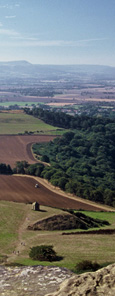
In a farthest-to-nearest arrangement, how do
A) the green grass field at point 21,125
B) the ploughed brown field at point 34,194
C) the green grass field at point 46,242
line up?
the green grass field at point 21,125 < the ploughed brown field at point 34,194 < the green grass field at point 46,242

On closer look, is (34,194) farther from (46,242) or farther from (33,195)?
(46,242)

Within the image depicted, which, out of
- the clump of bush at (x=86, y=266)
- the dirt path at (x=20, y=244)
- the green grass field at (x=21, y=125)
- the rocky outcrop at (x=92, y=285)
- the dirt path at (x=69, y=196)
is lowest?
the dirt path at (x=69, y=196)

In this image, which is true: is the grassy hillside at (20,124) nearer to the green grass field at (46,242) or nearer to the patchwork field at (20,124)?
the patchwork field at (20,124)

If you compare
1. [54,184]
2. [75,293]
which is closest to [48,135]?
[54,184]

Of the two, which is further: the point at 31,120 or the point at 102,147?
the point at 31,120

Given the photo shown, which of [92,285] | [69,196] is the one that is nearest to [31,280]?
[92,285]

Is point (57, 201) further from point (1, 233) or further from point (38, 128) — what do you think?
point (38, 128)

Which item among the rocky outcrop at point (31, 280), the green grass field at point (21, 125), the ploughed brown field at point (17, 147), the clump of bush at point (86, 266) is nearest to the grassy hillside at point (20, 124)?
the green grass field at point (21, 125)
